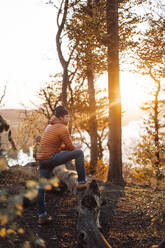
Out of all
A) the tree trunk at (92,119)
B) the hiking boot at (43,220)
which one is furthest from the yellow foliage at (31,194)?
the tree trunk at (92,119)

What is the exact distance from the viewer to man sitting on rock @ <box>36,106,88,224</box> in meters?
4.07

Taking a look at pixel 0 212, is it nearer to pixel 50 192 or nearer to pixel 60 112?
pixel 60 112

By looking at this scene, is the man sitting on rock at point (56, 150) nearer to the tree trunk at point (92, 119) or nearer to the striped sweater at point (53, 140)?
the striped sweater at point (53, 140)

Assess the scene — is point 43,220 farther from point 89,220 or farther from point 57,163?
point 89,220

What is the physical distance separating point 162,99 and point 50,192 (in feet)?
47.7

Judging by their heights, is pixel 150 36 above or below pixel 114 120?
above

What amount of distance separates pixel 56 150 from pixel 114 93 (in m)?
5.99

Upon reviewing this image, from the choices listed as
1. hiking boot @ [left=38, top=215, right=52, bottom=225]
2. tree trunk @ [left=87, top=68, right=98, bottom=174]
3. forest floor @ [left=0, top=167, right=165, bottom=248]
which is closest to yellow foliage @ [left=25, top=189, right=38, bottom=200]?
forest floor @ [left=0, top=167, right=165, bottom=248]

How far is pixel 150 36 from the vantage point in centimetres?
940

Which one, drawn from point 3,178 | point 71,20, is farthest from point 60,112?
point 71,20

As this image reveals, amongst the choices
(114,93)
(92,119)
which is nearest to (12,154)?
(114,93)

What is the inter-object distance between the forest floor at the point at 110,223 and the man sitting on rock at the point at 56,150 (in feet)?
1.19

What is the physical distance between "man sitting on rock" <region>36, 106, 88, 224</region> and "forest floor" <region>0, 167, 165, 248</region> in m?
0.36

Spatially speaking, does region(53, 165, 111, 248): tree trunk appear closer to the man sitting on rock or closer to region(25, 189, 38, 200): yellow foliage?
the man sitting on rock
